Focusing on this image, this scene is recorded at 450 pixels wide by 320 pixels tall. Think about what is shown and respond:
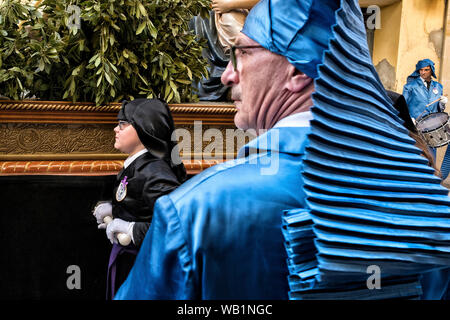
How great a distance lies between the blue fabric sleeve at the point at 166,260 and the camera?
2.06ft

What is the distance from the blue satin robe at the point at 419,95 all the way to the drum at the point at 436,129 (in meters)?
1.28

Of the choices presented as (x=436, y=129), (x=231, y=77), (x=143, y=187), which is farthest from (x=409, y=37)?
(x=231, y=77)

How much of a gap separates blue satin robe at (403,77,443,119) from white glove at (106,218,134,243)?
586cm

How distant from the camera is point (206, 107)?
2.56 meters

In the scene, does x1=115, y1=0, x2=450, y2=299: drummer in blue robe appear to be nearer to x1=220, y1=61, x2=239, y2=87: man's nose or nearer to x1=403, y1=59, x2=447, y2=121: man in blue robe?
x1=220, y1=61, x2=239, y2=87: man's nose

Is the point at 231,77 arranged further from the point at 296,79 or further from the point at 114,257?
the point at 114,257

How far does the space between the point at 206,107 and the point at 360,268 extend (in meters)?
2.02

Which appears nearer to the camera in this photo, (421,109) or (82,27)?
(82,27)

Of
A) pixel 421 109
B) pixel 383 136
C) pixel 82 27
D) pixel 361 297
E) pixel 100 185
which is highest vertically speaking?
pixel 421 109

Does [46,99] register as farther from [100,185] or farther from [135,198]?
[135,198]

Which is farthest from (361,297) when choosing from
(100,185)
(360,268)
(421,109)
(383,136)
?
(421,109)

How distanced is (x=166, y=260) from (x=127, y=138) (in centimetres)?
144

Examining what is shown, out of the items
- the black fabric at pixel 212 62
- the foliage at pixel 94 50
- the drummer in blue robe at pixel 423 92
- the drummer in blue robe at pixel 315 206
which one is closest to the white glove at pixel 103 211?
the foliage at pixel 94 50

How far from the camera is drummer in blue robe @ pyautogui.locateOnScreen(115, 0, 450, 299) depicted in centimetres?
62
